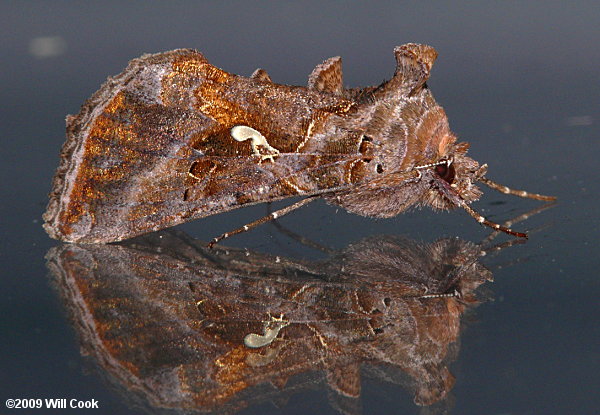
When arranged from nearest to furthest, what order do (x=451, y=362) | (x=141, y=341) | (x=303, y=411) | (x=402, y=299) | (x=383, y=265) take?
(x=303, y=411) → (x=451, y=362) → (x=141, y=341) → (x=402, y=299) → (x=383, y=265)

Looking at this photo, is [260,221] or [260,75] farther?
[260,75]

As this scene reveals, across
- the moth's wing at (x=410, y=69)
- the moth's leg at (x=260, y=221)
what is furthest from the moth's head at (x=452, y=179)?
the moth's leg at (x=260, y=221)

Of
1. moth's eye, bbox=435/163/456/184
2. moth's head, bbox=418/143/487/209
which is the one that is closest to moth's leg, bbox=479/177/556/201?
moth's head, bbox=418/143/487/209

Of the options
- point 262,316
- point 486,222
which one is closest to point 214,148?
point 262,316

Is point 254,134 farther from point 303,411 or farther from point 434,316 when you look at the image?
point 303,411

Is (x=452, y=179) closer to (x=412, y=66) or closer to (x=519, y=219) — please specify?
(x=519, y=219)

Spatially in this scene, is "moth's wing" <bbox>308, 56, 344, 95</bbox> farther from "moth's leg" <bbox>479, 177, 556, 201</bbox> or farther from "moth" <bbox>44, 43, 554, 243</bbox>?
"moth's leg" <bbox>479, 177, 556, 201</bbox>

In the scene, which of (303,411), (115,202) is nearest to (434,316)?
(303,411)
